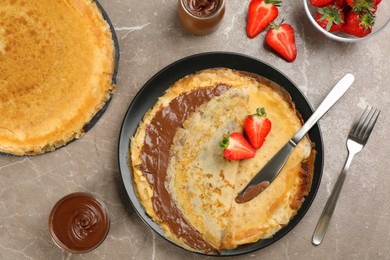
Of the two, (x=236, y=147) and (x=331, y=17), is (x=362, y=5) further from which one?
(x=236, y=147)

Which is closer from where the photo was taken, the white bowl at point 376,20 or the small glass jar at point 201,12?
the small glass jar at point 201,12

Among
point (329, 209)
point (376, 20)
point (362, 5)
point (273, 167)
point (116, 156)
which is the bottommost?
point (329, 209)

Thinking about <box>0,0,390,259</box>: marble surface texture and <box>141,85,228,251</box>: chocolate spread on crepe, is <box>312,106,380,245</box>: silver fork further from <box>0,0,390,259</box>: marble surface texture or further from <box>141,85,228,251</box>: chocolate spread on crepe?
<box>141,85,228,251</box>: chocolate spread on crepe

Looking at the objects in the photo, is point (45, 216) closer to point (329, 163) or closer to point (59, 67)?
point (59, 67)

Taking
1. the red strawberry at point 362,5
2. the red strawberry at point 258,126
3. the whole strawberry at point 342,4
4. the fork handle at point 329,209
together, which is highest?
the red strawberry at point 362,5

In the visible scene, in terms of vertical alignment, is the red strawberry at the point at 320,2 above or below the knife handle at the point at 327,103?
above

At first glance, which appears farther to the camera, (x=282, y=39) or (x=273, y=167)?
(x=282, y=39)

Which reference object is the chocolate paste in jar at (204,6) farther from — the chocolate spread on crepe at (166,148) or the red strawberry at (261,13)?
the chocolate spread on crepe at (166,148)

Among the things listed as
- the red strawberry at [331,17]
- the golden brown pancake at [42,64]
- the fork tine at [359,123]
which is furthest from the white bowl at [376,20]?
the golden brown pancake at [42,64]

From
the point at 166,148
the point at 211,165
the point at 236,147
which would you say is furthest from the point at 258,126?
the point at 166,148
